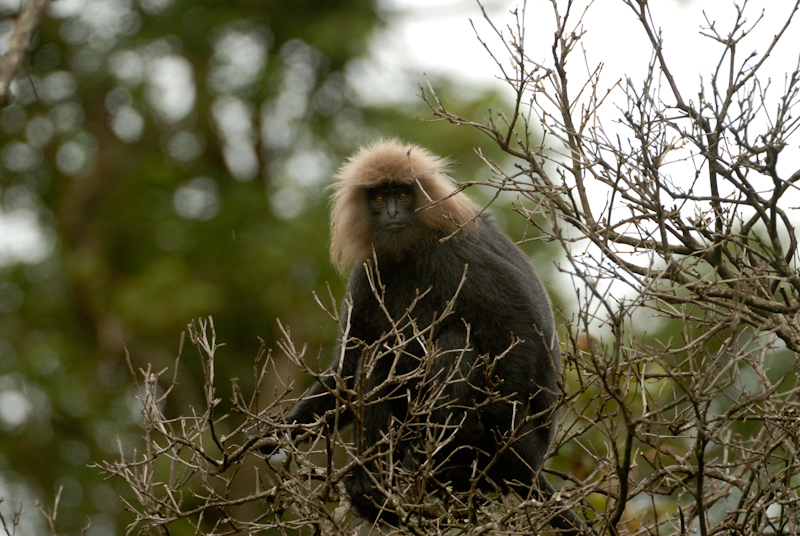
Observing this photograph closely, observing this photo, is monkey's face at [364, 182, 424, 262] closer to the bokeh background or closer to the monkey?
the monkey

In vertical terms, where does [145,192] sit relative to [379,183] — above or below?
below

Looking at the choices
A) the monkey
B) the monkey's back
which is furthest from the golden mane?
the monkey's back

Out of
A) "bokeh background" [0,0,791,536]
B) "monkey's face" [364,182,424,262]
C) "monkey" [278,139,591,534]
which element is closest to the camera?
"monkey" [278,139,591,534]

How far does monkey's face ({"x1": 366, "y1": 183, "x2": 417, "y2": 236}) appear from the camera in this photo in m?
5.17

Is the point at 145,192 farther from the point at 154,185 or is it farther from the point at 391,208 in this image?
the point at 391,208

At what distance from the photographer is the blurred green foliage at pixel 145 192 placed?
1377 cm

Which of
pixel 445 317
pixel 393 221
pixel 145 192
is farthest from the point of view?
pixel 145 192

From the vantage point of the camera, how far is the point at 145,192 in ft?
49.0

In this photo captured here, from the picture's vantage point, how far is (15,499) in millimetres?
13992

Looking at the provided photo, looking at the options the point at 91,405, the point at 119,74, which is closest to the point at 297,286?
the point at 91,405

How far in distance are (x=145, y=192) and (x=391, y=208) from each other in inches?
421

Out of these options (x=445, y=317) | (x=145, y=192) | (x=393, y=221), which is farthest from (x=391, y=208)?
(x=145, y=192)

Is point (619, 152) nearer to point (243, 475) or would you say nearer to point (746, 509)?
point (746, 509)

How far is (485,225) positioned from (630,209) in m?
1.70
